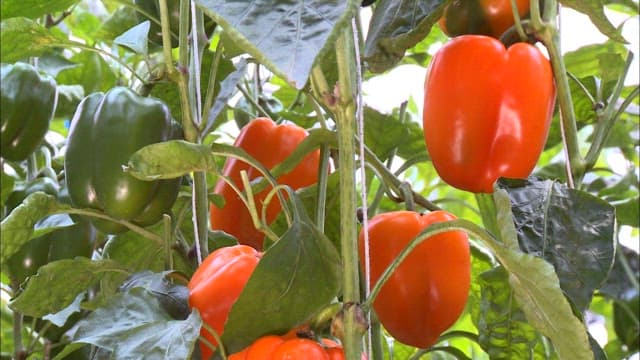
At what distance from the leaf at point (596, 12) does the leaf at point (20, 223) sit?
0.55 m

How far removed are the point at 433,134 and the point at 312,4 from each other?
15.0 inches

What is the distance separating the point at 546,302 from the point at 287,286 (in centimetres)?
20

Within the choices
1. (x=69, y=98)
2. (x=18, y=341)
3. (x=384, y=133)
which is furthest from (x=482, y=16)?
(x=69, y=98)

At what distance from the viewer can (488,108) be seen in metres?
0.96

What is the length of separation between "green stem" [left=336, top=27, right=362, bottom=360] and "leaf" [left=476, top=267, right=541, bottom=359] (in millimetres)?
308

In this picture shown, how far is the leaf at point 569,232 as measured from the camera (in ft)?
2.76

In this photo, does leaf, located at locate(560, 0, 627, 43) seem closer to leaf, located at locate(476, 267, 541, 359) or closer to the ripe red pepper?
leaf, located at locate(476, 267, 541, 359)

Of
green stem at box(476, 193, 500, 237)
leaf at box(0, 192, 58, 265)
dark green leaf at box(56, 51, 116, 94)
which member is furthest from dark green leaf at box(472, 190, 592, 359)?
dark green leaf at box(56, 51, 116, 94)

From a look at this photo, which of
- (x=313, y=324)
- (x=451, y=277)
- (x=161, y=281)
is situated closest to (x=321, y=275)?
(x=313, y=324)

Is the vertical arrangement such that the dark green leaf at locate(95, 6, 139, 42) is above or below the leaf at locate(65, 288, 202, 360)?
below

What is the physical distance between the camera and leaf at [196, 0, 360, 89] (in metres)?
0.57

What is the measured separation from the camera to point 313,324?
2.59 feet

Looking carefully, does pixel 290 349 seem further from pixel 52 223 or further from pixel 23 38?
pixel 23 38

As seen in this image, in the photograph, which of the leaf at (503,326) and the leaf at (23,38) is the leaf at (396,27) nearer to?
the leaf at (503,326)
